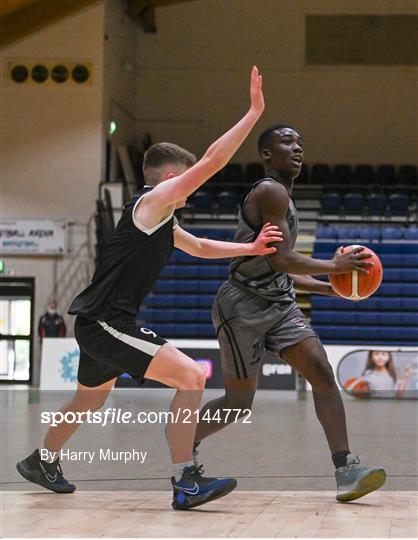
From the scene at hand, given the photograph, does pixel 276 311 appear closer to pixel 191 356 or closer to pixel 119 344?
pixel 119 344

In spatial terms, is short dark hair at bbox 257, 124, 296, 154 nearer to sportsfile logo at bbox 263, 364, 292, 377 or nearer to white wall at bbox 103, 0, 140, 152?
sportsfile logo at bbox 263, 364, 292, 377

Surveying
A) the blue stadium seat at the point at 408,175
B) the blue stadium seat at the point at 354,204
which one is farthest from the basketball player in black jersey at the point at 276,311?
the blue stadium seat at the point at 408,175

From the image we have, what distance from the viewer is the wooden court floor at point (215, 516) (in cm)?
405

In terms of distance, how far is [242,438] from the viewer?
8484 mm

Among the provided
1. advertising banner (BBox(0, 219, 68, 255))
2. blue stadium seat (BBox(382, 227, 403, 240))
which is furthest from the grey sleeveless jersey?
advertising banner (BBox(0, 219, 68, 255))

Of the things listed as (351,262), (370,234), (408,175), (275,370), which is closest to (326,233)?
(370,234)

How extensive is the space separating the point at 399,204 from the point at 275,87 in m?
4.73

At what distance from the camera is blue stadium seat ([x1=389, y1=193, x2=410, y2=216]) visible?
20.3 m

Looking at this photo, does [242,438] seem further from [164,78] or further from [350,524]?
[164,78]

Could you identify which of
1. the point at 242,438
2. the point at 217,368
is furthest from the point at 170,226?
the point at 217,368

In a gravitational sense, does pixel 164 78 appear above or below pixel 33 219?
above

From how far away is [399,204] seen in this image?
20.4 meters

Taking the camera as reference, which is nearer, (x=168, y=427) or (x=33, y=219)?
(x=168, y=427)

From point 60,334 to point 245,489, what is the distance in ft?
47.4
